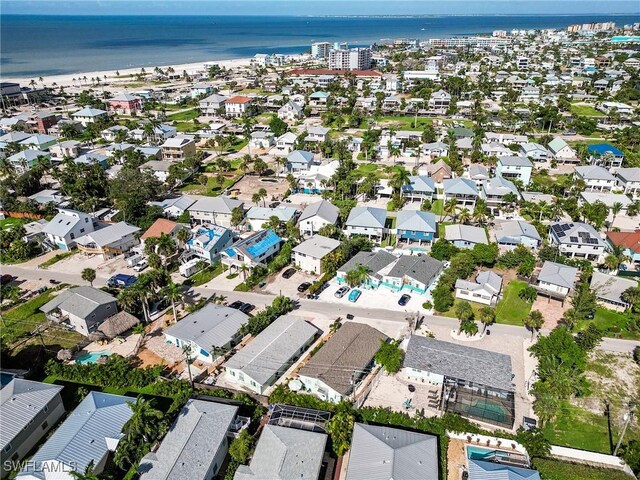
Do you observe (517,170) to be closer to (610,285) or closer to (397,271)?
(610,285)

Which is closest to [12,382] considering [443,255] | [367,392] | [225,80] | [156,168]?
[367,392]

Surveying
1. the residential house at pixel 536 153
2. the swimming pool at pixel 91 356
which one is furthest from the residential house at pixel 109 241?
the residential house at pixel 536 153

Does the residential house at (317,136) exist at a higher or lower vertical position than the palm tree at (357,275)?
higher

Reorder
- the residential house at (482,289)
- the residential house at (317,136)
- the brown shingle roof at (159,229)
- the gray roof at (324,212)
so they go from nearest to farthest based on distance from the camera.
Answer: the residential house at (482,289), the brown shingle roof at (159,229), the gray roof at (324,212), the residential house at (317,136)

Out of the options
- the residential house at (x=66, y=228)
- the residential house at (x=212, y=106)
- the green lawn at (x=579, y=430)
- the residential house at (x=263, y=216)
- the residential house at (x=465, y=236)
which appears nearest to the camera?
the green lawn at (x=579, y=430)

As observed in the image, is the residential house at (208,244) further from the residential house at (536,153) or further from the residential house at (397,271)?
the residential house at (536,153)

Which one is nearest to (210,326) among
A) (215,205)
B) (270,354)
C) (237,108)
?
(270,354)

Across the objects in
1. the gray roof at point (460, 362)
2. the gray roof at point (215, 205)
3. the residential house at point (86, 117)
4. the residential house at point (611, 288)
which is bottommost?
the residential house at point (611, 288)
